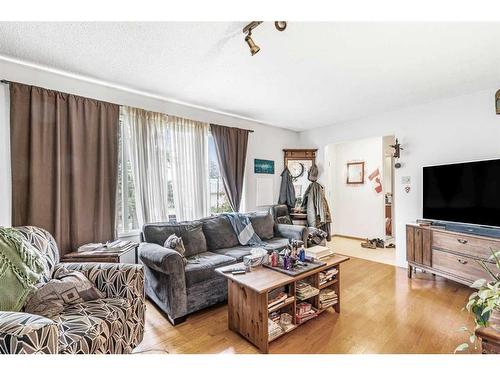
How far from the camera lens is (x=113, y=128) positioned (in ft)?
8.84

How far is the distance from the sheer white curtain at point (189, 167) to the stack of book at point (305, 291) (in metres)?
1.85

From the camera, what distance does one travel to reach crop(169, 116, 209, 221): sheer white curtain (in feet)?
10.6

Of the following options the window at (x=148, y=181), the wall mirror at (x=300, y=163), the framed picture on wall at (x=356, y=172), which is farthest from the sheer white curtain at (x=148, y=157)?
the framed picture on wall at (x=356, y=172)

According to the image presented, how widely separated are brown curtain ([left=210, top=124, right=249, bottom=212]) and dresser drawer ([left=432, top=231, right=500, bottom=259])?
2698 millimetres

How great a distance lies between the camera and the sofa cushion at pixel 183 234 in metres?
2.62

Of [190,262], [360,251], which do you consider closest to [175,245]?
[190,262]

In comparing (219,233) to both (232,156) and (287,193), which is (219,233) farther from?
(287,193)

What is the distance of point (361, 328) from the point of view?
2.03 meters

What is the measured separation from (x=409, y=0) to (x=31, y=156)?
2897mm

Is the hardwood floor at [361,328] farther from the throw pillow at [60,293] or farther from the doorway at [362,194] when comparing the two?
the doorway at [362,194]
